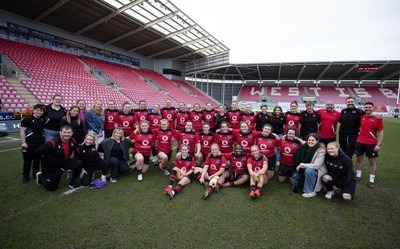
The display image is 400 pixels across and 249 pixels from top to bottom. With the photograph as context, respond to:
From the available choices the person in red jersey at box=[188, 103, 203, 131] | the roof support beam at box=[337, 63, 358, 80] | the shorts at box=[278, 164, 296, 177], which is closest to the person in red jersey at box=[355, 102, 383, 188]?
the shorts at box=[278, 164, 296, 177]

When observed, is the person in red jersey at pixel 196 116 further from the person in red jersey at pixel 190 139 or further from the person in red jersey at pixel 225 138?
the person in red jersey at pixel 225 138

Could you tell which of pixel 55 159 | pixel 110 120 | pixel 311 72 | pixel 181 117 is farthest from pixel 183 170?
pixel 311 72

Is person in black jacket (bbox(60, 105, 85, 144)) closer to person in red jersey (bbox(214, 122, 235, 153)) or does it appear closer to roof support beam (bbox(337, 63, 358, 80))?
person in red jersey (bbox(214, 122, 235, 153))

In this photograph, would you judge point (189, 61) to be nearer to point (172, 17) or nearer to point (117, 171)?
point (172, 17)

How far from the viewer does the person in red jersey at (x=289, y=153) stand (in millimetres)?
4344

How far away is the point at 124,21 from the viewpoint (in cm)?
1773

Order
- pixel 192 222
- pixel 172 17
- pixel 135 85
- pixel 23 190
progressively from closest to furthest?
pixel 192 222
pixel 23 190
pixel 172 17
pixel 135 85

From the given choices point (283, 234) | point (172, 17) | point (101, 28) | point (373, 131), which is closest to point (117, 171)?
point (283, 234)

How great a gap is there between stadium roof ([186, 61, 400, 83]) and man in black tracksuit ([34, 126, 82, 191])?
29.9m

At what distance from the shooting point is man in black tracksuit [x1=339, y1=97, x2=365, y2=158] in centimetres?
454

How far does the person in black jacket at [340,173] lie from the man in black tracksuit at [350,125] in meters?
1.48

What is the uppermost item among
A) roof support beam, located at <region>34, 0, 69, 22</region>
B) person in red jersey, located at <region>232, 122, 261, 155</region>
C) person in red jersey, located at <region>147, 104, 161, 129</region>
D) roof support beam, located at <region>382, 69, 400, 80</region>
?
roof support beam, located at <region>34, 0, 69, 22</region>

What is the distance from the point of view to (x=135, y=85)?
2373cm

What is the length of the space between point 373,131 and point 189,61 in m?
32.7
